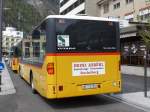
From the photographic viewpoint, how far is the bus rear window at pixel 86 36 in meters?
11.4

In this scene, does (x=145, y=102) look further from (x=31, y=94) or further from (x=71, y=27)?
(x=31, y=94)

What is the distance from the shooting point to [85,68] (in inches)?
459

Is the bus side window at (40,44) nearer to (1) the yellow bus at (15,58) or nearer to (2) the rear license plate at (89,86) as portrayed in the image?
(2) the rear license plate at (89,86)

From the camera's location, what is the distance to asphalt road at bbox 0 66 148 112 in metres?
11.1

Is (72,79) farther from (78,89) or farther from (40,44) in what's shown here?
(40,44)

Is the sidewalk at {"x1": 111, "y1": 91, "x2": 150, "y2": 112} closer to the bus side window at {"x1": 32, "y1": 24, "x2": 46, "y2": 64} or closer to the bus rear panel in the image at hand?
the bus rear panel

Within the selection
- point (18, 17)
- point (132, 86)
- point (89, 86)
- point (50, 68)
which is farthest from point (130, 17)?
point (18, 17)

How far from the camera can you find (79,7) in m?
71.9

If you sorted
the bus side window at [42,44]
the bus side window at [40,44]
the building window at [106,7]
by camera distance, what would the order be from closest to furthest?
the bus side window at [42,44], the bus side window at [40,44], the building window at [106,7]

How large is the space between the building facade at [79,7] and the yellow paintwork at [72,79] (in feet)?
159

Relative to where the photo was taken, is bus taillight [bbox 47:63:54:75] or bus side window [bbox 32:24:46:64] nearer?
bus taillight [bbox 47:63:54:75]

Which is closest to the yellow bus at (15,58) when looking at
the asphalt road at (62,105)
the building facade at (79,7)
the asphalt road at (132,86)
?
the asphalt road at (132,86)

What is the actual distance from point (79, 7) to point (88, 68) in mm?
60997

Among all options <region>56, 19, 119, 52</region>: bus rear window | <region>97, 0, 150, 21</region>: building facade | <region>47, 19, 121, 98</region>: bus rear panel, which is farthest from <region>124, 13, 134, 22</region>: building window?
<region>47, 19, 121, 98</region>: bus rear panel
